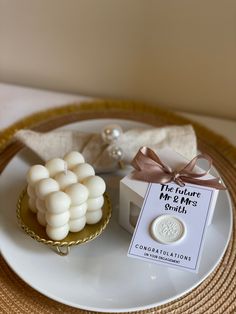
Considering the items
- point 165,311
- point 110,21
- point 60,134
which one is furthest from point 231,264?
point 110,21

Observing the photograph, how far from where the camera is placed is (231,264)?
67cm

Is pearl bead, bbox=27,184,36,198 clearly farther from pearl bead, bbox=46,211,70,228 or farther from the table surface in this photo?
the table surface

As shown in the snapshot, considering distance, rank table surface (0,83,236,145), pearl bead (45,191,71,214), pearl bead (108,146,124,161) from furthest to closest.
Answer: table surface (0,83,236,145), pearl bead (108,146,124,161), pearl bead (45,191,71,214)

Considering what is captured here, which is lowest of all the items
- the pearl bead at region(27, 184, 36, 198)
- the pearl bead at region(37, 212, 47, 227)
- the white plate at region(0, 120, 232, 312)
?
the white plate at region(0, 120, 232, 312)

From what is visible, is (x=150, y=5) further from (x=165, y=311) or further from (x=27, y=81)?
(x=165, y=311)

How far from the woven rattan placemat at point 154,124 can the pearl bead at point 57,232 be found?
79 mm

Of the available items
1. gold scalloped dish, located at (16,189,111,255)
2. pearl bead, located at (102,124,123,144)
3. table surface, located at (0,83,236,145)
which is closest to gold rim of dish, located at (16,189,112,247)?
gold scalloped dish, located at (16,189,111,255)

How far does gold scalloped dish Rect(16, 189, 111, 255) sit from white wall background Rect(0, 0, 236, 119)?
0.31 metres

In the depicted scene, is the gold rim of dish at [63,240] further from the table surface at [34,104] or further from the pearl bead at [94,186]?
the table surface at [34,104]

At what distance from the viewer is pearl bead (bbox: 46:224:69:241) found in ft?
2.00

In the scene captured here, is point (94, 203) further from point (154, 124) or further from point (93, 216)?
point (154, 124)

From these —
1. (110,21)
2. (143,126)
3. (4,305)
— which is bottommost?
(4,305)

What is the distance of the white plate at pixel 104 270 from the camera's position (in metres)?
0.60

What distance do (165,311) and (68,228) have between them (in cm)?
17
